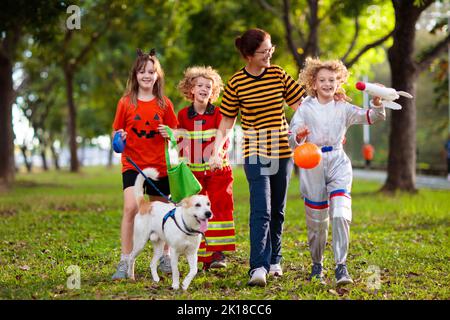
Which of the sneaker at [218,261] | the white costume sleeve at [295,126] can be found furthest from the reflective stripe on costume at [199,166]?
the white costume sleeve at [295,126]

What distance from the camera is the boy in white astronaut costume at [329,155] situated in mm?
5352

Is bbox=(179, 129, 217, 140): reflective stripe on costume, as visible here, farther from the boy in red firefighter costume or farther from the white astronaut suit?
the white astronaut suit

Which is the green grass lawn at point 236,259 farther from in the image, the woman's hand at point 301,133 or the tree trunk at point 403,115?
the tree trunk at point 403,115

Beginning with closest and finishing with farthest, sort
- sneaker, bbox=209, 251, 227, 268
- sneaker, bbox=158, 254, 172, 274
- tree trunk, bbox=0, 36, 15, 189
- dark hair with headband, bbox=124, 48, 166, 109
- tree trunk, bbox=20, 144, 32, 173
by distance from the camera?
dark hair with headband, bbox=124, 48, 166, 109
sneaker, bbox=158, 254, 172, 274
sneaker, bbox=209, 251, 227, 268
tree trunk, bbox=0, 36, 15, 189
tree trunk, bbox=20, 144, 32, 173

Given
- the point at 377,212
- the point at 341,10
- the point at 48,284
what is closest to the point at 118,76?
the point at 341,10

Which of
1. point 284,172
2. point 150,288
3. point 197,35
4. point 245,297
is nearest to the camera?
point 245,297

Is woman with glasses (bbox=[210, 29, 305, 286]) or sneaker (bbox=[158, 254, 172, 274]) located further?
sneaker (bbox=[158, 254, 172, 274])

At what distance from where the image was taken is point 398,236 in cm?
901

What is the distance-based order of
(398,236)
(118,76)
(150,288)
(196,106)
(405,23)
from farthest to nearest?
(118,76) → (405,23) → (398,236) → (196,106) → (150,288)

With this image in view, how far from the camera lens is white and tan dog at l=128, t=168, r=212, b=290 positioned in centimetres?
518

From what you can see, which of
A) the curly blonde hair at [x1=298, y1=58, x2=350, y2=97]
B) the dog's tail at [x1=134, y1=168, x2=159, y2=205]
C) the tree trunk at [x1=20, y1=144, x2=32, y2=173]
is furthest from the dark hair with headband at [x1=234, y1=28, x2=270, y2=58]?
the tree trunk at [x1=20, y1=144, x2=32, y2=173]

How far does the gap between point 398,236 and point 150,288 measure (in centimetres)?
492

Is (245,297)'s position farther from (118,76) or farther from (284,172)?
(118,76)

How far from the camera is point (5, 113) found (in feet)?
64.8
